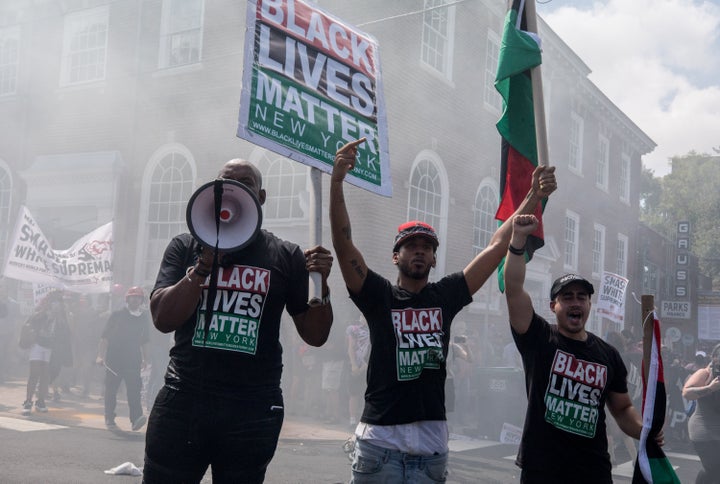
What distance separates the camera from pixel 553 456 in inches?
106

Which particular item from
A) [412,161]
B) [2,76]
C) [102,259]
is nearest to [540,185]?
[102,259]

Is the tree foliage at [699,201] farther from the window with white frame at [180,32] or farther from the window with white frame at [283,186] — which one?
the window with white frame at [180,32]

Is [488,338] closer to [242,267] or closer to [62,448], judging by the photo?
[62,448]

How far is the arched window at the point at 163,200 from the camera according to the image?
1213cm

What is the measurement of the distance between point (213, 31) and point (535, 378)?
33.2 feet

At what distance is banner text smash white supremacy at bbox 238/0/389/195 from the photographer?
109 inches

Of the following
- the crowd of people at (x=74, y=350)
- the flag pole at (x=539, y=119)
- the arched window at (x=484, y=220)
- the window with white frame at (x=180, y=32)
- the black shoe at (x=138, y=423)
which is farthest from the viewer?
the arched window at (x=484, y=220)

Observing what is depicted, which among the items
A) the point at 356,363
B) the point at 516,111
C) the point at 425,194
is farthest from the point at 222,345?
the point at 425,194

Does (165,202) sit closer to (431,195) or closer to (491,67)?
(431,195)

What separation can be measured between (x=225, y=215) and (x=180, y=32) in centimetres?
1096

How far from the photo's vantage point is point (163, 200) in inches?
487

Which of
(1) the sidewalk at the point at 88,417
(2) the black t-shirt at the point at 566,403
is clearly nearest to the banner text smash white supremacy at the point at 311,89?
(2) the black t-shirt at the point at 566,403

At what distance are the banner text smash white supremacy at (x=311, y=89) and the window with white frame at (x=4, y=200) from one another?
41.9 ft

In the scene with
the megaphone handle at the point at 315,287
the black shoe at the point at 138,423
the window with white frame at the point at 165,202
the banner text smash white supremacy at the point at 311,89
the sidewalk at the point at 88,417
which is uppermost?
the window with white frame at the point at 165,202
